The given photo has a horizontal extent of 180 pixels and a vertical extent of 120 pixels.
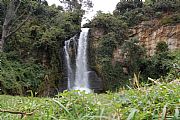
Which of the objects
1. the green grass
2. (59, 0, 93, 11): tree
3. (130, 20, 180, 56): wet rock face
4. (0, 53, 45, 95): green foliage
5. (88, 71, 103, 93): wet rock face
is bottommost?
(88, 71, 103, 93): wet rock face

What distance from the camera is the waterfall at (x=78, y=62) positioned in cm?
1662

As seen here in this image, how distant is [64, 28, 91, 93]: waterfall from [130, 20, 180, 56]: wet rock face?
3476mm

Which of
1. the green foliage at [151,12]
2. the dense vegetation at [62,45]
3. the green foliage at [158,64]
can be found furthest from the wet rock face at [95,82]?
the green foliage at [151,12]

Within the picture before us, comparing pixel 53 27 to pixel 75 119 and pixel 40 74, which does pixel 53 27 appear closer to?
pixel 40 74

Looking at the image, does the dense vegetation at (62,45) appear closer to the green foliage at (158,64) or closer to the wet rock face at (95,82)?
the green foliage at (158,64)

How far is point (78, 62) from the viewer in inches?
681

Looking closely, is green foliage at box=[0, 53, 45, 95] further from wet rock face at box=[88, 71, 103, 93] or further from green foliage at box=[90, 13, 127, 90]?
green foliage at box=[90, 13, 127, 90]

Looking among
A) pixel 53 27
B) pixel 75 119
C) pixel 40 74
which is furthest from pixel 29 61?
pixel 75 119

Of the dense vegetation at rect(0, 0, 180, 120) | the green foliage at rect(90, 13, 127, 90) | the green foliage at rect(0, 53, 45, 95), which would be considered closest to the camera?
the green foliage at rect(0, 53, 45, 95)

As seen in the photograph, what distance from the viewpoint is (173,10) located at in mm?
17703

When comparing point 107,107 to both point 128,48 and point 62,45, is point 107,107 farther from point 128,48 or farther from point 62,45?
point 62,45

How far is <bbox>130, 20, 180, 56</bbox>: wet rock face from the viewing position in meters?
16.6

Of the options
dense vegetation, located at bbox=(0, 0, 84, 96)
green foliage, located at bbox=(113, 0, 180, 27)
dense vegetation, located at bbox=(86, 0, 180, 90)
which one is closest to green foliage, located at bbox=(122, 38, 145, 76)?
dense vegetation, located at bbox=(86, 0, 180, 90)

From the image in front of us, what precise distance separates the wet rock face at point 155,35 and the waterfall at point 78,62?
3476mm
